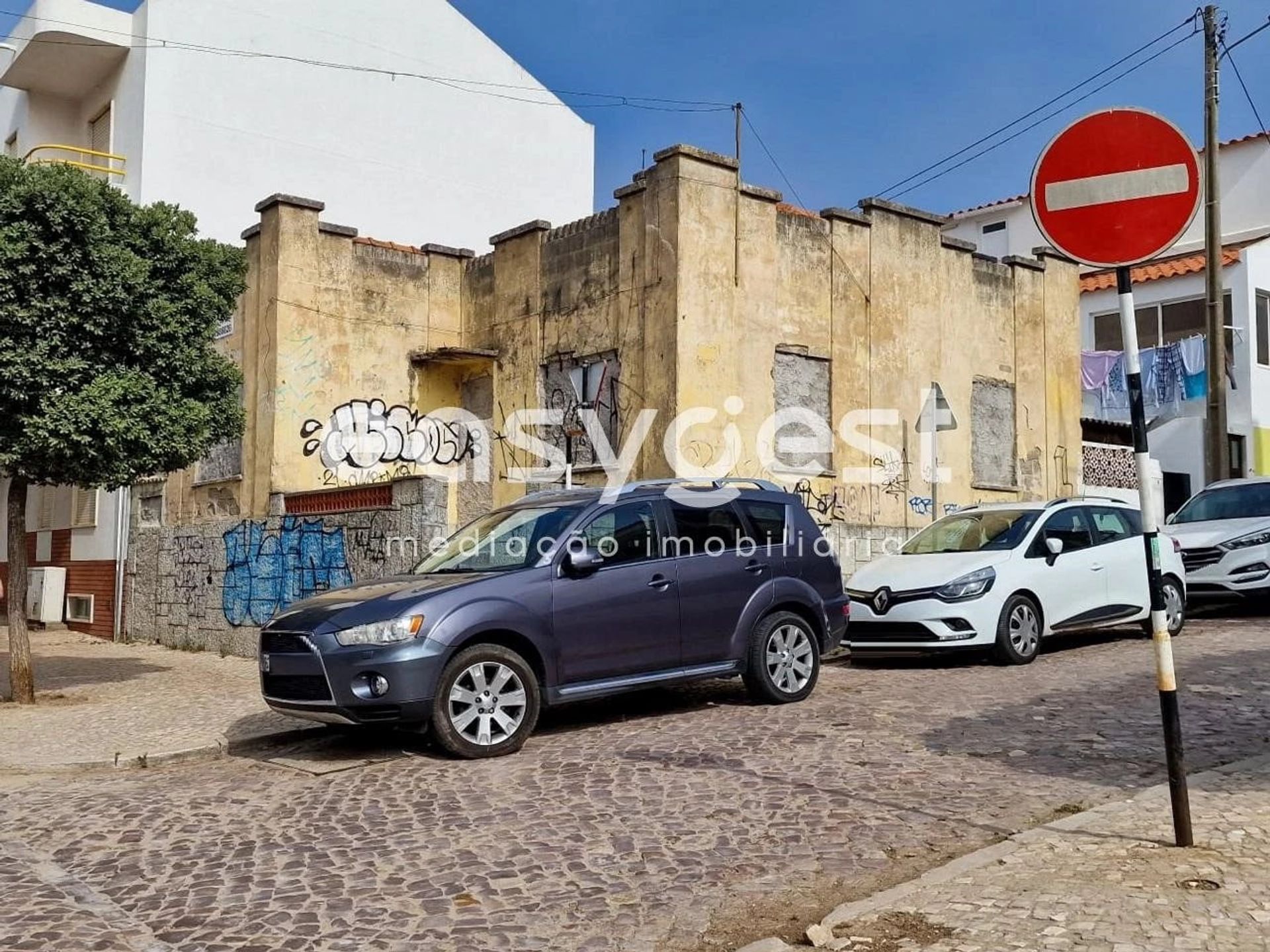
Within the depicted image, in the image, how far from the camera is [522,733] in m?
7.98

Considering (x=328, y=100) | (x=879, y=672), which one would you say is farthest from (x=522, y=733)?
(x=328, y=100)

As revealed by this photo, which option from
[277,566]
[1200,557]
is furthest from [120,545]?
[1200,557]

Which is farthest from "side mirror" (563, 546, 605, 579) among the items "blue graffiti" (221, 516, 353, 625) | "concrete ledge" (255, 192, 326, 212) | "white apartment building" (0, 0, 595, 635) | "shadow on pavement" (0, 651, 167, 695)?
"white apartment building" (0, 0, 595, 635)

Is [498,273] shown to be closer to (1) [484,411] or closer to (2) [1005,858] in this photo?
(1) [484,411]

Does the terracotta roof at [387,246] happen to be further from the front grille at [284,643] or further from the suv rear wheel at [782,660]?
the suv rear wheel at [782,660]

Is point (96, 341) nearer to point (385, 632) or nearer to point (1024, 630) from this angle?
point (385, 632)

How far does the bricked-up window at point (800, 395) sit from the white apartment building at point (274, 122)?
1096 centimetres

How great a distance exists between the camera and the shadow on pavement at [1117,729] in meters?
7.17

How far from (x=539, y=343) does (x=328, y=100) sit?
31.4ft

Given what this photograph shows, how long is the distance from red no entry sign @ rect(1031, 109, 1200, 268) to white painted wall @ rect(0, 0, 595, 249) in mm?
18350

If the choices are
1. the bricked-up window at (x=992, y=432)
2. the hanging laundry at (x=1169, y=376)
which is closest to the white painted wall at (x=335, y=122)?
the bricked-up window at (x=992, y=432)

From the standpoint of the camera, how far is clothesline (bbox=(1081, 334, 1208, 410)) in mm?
22156

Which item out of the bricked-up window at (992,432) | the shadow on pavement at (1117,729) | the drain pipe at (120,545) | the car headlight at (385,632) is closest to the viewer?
the shadow on pavement at (1117,729)

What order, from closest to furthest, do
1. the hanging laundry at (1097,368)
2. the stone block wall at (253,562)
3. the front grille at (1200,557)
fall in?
the stone block wall at (253,562) → the front grille at (1200,557) → the hanging laundry at (1097,368)
